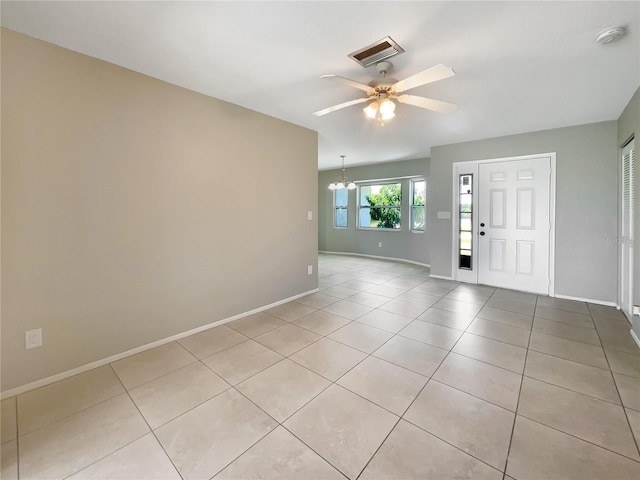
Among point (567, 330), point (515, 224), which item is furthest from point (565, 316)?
point (515, 224)

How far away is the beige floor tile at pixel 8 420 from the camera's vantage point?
1584 millimetres

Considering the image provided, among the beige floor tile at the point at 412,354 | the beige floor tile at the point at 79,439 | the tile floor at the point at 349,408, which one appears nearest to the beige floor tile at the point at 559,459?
the tile floor at the point at 349,408

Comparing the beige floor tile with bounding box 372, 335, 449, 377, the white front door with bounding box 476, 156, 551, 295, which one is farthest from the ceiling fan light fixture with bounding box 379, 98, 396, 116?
the white front door with bounding box 476, 156, 551, 295

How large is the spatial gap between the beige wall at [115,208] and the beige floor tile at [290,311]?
312mm

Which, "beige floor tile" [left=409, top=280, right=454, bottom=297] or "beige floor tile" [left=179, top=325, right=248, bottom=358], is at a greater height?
"beige floor tile" [left=409, top=280, right=454, bottom=297]

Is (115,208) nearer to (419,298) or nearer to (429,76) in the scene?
(429,76)

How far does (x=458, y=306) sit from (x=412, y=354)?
1.61 m

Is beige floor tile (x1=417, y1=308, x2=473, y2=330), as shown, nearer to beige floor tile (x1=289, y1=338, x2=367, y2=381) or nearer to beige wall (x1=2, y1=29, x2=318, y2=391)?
beige floor tile (x1=289, y1=338, x2=367, y2=381)

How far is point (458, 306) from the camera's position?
3707mm

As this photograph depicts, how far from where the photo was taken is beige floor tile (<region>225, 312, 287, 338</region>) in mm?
2971

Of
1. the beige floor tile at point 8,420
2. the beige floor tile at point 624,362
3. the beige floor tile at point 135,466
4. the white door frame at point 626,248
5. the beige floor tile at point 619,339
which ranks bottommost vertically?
the beige floor tile at point 135,466

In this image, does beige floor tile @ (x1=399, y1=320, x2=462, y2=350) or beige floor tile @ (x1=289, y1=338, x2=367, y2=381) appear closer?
beige floor tile @ (x1=289, y1=338, x2=367, y2=381)

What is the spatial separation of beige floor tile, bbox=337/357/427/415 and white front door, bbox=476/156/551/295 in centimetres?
336

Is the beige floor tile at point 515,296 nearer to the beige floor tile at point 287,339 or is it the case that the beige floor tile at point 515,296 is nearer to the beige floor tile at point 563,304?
the beige floor tile at point 563,304
